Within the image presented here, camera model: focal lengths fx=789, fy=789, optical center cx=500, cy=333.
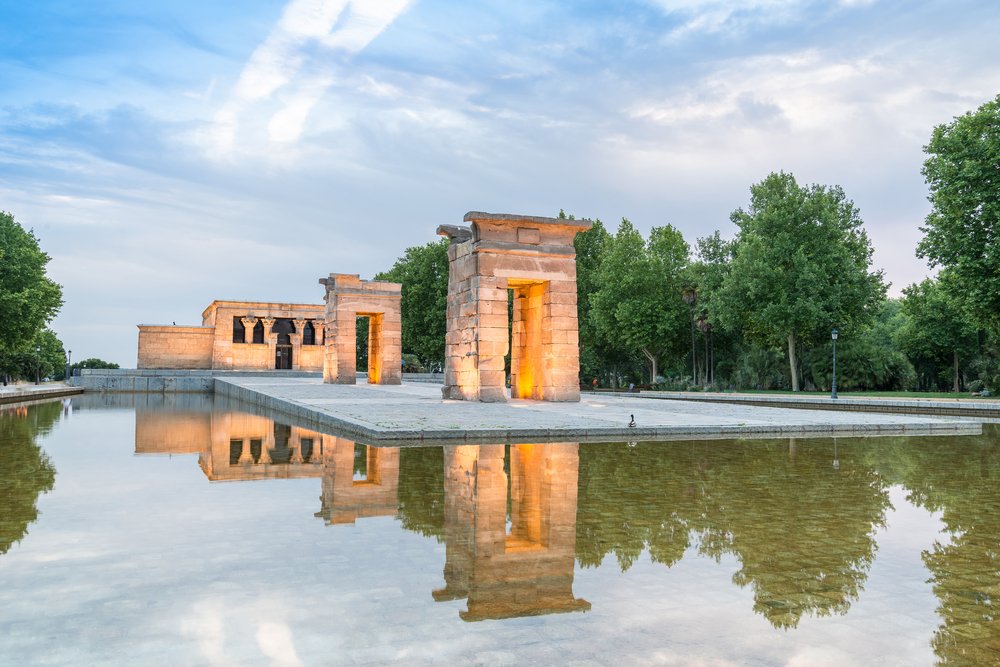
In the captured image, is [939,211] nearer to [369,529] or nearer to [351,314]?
[351,314]

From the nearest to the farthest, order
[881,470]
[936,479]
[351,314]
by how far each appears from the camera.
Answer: [936,479] < [881,470] < [351,314]

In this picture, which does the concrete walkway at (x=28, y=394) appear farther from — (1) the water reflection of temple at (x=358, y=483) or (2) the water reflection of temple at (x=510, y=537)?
(2) the water reflection of temple at (x=510, y=537)

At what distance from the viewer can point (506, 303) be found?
75.9 ft

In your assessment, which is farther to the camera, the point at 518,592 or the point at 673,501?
the point at 673,501

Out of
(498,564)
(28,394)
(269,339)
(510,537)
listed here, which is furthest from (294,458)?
(269,339)

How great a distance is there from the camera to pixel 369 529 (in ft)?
19.3

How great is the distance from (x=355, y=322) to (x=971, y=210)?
27683 millimetres

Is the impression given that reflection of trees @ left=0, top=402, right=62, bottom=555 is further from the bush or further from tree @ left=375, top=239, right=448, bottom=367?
the bush

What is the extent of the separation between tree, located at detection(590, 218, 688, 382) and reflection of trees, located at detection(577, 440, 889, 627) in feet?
136

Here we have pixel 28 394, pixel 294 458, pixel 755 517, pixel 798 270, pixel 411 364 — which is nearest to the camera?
pixel 755 517

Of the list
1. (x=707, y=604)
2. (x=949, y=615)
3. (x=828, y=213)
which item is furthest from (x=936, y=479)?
(x=828, y=213)

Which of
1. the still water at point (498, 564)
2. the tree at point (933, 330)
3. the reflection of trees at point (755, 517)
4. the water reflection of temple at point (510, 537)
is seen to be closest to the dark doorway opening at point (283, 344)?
the tree at point (933, 330)

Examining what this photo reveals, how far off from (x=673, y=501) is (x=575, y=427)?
6129mm

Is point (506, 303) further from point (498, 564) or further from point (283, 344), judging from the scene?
point (283, 344)
